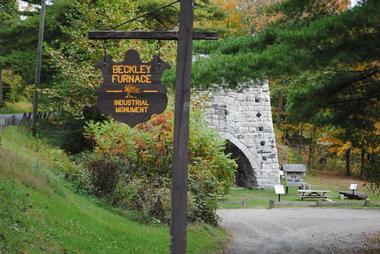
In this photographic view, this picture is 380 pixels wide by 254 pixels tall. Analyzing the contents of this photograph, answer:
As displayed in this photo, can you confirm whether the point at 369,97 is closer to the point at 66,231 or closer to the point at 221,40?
the point at 221,40

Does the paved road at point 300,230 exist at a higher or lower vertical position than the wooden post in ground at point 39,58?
lower

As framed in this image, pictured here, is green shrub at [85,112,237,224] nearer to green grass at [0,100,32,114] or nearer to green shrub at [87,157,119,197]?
green shrub at [87,157,119,197]

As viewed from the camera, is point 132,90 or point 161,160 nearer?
point 132,90

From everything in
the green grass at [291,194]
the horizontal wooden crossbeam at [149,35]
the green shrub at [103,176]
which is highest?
the horizontal wooden crossbeam at [149,35]

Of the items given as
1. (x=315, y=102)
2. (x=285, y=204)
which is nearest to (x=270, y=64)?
(x=315, y=102)

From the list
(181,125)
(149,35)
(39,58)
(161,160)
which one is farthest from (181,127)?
(39,58)

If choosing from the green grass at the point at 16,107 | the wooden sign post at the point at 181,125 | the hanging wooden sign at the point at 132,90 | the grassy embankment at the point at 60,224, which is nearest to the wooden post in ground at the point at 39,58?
the grassy embankment at the point at 60,224

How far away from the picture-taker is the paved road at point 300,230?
38.9 ft

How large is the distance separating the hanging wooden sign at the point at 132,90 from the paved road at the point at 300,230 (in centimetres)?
559

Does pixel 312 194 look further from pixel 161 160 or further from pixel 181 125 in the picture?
pixel 181 125

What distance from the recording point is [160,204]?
457 inches

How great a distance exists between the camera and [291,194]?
2488 cm

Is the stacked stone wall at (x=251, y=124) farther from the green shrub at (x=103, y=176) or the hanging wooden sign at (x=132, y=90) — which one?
the hanging wooden sign at (x=132, y=90)

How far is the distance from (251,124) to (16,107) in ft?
47.3
